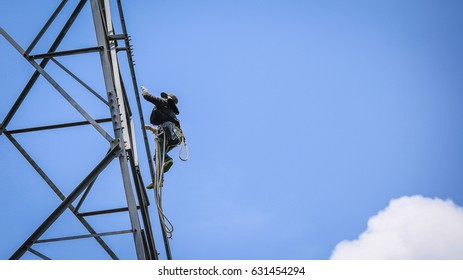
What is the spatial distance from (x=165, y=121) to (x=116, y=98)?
2205mm

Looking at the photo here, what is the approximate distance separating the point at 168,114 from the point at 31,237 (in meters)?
3.55

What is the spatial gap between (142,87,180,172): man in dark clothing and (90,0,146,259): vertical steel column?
5.28 ft

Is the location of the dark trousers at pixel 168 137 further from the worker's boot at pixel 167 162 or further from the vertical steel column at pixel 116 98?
the vertical steel column at pixel 116 98

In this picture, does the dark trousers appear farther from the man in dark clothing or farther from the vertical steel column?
the vertical steel column

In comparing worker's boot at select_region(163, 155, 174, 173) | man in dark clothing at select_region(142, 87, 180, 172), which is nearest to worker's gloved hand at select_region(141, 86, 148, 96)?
man in dark clothing at select_region(142, 87, 180, 172)

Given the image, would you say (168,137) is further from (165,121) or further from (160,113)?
(160,113)

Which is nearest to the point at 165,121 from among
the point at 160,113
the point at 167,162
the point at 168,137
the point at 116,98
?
the point at 160,113

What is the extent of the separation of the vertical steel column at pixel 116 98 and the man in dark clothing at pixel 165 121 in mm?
1610

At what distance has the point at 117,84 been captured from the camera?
10203 millimetres

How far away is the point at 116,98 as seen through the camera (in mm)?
9945

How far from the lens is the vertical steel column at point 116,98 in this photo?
30.8 feet

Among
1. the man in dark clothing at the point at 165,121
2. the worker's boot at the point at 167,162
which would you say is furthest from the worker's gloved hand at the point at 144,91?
the worker's boot at the point at 167,162
